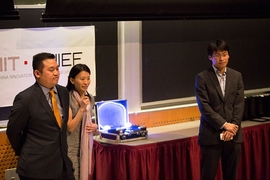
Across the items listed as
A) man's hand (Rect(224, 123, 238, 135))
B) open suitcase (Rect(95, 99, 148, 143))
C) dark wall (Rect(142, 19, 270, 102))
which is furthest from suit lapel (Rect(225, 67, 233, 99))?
dark wall (Rect(142, 19, 270, 102))

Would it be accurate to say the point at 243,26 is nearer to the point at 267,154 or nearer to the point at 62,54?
the point at 267,154

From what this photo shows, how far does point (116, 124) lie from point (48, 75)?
59.2 inches

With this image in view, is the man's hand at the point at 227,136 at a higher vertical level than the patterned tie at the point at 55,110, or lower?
lower

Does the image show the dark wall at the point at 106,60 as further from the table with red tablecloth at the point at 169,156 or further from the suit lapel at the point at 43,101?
the suit lapel at the point at 43,101

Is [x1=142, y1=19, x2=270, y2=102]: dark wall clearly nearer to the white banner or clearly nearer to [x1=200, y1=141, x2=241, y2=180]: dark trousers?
the white banner

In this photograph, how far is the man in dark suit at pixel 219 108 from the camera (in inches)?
174

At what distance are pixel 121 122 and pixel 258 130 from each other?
1503 millimetres

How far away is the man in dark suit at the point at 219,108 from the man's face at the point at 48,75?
147 cm

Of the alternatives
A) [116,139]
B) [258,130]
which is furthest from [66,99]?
[258,130]

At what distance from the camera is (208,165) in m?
4.51

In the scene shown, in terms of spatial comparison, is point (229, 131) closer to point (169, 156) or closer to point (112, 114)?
point (169, 156)

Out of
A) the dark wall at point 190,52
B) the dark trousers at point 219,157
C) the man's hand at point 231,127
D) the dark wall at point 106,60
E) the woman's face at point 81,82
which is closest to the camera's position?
the woman's face at point 81,82

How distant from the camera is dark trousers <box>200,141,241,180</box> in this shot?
4.48 meters

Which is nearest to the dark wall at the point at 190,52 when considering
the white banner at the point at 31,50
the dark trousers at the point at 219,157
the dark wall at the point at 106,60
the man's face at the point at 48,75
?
the dark wall at the point at 106,60
